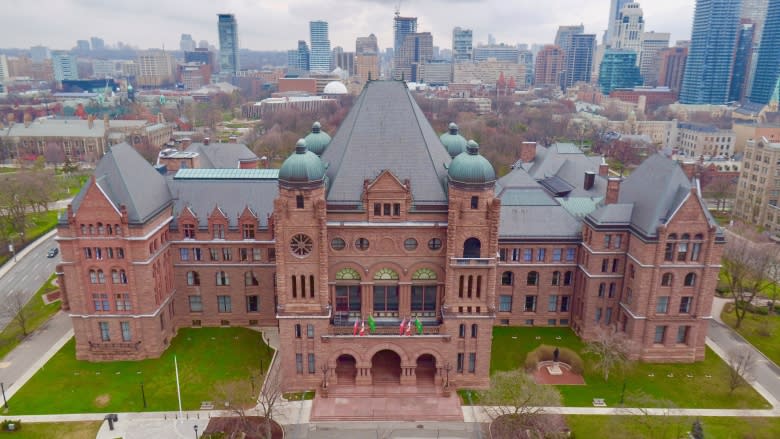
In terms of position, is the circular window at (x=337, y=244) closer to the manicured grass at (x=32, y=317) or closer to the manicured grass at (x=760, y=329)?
the manicured grass at (x=32, y=317)

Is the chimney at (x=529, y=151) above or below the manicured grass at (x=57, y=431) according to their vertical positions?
above

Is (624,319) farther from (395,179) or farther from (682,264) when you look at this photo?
(395,179)

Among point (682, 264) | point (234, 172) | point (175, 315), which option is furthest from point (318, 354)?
point (682, 264)

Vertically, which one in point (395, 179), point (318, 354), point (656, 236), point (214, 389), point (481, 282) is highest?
point (395, 179)

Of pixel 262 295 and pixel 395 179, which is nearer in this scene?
pixel 395 179

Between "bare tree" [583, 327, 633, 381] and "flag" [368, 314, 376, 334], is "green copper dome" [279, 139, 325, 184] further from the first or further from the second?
"bare tree" [583, 327, 633, 381]

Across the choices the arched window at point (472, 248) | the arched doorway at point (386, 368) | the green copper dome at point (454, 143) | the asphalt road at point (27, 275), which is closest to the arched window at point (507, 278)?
the arched window at point (472, 248)
